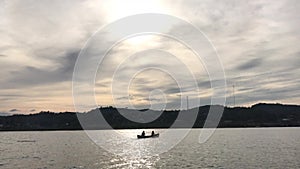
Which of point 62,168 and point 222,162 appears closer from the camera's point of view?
point 62,168

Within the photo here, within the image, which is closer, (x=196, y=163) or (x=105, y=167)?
(x=105, y=167)

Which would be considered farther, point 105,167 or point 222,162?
point 222,162

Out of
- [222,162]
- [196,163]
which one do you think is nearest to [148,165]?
[196,163]

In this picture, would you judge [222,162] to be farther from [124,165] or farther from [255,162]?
[124,165]

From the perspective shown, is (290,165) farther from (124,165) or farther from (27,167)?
(27,167)

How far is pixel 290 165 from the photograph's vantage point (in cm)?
9419

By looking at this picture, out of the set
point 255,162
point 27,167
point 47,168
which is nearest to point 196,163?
point 255,162

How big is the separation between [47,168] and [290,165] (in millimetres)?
65691

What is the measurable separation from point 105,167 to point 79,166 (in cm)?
836

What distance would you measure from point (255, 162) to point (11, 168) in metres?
69.6

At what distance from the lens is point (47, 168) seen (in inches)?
3752

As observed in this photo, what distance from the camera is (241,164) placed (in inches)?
3831

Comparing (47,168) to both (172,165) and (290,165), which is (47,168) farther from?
(290,165)

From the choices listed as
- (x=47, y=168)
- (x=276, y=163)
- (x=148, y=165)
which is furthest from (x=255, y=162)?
(x=47, y=168)
